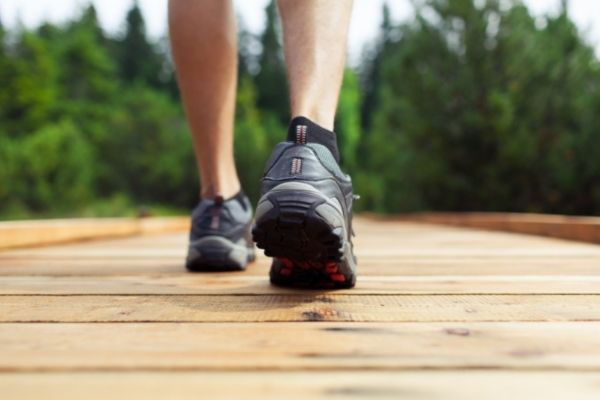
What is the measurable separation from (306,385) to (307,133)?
53cm

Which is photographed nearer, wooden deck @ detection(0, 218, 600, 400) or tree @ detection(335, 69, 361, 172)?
wooden deck @ detection(0, 218, 600, 400)

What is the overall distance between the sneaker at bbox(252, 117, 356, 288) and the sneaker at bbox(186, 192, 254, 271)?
269 millimetres

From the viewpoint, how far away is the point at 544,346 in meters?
0.59

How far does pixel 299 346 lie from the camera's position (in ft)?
1.91

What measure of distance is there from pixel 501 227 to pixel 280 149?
2.88 metres

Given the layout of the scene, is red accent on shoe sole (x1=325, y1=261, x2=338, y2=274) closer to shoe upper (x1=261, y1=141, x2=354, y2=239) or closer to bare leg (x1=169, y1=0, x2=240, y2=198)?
shoe upper (x1=261, y1=141, x2=354, y2=239)

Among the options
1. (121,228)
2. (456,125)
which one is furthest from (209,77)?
(456,125)

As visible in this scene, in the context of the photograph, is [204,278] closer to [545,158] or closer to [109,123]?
[545,158]

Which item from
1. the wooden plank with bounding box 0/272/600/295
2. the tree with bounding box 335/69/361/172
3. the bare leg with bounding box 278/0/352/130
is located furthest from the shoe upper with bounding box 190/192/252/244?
the tree with bounding box 335/69/361/172

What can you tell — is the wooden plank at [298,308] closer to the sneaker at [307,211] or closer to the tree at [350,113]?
the sneaker at [307,211]

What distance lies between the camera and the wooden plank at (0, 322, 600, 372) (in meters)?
0.52

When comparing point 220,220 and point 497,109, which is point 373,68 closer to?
point 497,109

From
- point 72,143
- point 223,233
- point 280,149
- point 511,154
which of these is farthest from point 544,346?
point 72,143

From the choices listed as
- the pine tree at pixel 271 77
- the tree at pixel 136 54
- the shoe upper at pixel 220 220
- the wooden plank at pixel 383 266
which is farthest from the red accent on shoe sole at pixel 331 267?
the tree at pixel 136 54
